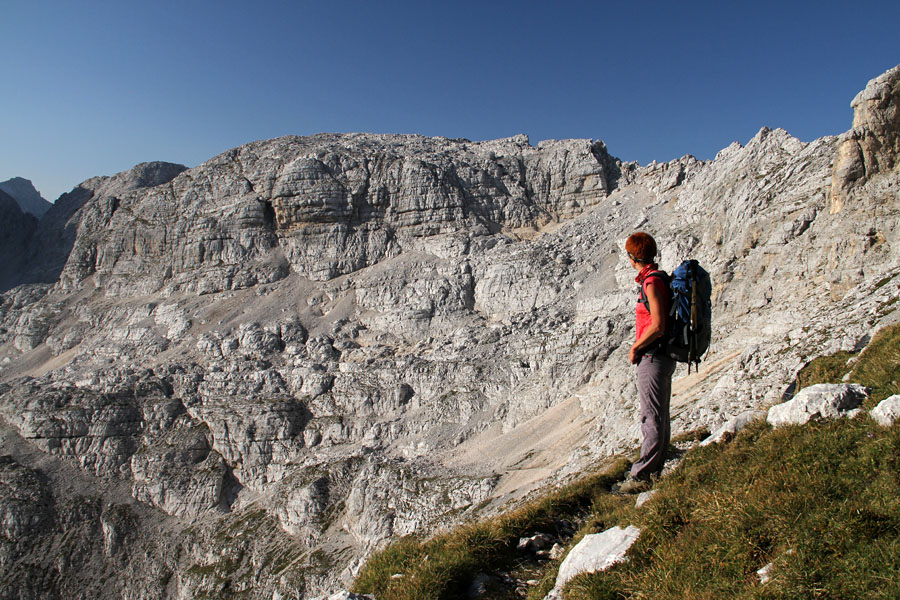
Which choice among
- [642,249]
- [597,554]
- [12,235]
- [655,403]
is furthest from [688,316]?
[12,235]

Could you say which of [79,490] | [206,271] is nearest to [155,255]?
[206,271]

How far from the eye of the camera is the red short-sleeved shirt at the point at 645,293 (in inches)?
270

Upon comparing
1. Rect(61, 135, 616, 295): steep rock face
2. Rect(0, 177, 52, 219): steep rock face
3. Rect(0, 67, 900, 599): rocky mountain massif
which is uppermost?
Rect(0, 177, 52, 219): steep rock face

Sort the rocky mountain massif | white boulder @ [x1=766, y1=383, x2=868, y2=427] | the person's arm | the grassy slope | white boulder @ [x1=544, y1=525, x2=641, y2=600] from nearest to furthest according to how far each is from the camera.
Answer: the grassy slope → white boulder @ [x1=544, y1=525, x2=641, y2=600] → white boulder @ [x1=766, y1=383, x2=868, y2=427] → the person's arm → the rocky mountain massif

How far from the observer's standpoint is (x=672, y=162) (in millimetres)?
74000

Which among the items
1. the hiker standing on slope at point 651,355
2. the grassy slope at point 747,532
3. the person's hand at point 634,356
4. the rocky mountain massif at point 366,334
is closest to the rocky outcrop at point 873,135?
the rocky mountain massif at point 366,334

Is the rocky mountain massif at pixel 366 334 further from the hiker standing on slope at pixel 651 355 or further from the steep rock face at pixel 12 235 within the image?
the steep rock face at pixel 12 235

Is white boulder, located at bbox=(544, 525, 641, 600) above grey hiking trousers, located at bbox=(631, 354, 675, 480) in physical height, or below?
below

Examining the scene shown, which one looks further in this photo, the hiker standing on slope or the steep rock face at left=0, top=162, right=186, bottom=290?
the steep rock face at left=0, top=162, right=186, bottom=290

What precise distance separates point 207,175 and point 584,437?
291 feet

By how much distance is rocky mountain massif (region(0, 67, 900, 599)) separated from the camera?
32.7 meters

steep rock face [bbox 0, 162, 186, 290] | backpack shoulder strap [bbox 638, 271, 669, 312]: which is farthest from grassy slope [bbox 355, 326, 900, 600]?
steep rock face [bbox 0, 162, 186, 290]

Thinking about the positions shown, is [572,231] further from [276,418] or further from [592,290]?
[276,418]

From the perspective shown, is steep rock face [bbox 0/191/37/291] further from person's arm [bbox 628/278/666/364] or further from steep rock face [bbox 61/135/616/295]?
person's arm [bbox 628/278/666/364]
